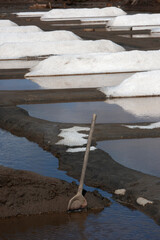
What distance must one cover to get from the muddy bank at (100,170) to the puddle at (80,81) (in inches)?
214

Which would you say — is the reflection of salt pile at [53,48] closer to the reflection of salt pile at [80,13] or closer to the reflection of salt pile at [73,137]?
the reflection of salt pile at [73,137]

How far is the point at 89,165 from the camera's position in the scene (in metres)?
7.93

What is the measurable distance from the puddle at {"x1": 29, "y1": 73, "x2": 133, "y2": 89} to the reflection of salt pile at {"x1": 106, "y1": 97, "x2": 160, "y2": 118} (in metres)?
2.43

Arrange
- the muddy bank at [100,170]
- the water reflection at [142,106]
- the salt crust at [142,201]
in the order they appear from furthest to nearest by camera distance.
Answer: the water reflection at [142,106], the muddy bank at [100,170], the salt crust at [142,201]

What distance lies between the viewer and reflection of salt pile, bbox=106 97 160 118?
11.9 meters

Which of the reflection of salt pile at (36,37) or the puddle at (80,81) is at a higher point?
the puddle at (80,81)

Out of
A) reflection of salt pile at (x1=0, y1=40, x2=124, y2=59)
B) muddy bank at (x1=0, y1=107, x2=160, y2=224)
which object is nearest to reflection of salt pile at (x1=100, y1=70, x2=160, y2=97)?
muddy bank at (x1=0, y1=107, x2=160, y2=224)

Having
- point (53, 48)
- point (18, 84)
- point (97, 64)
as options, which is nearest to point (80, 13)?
point (53, 48)

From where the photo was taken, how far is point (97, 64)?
1900cm

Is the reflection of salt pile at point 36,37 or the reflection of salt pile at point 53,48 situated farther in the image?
the reflection of salt pile at point 36,37

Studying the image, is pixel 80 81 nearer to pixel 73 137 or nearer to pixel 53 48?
pixel 53 48

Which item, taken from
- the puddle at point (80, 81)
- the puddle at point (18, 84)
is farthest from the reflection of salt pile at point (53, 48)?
the puddle at point (18, 84)

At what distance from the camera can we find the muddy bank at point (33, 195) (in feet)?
20.9

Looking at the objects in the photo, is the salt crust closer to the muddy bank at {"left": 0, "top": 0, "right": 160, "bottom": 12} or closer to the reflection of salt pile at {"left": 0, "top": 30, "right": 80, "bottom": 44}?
the reflection of salt pile at {"left": 0, "top": 30, "right": 80, "bottom": 44}
